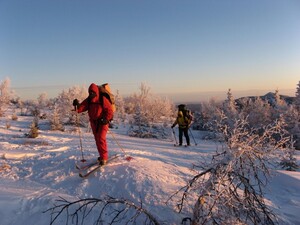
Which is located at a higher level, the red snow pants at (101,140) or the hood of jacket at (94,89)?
the hood of jacket at (94,89)

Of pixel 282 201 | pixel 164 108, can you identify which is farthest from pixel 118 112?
pixel 282 201

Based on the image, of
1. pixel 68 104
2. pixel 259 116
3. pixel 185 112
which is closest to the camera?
pixel 185 112

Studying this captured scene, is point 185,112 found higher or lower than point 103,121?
lower

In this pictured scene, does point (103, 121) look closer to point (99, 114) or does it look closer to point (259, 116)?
point (99, 114)

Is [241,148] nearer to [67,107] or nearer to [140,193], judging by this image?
[140,193]

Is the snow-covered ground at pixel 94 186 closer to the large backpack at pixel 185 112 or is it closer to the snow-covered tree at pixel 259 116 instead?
the large backpack at pixel 185 112

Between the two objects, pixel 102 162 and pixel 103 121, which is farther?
pixel 103 121

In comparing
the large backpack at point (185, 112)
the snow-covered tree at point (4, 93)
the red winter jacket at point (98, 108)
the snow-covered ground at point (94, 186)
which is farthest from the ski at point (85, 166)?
the snow-covered tree at point (4, 93)

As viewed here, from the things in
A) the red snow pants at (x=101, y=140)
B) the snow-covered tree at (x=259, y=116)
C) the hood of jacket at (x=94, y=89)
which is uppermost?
the hood of jacket at (x=94, y=89)

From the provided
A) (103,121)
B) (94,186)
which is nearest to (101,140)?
(103,121)

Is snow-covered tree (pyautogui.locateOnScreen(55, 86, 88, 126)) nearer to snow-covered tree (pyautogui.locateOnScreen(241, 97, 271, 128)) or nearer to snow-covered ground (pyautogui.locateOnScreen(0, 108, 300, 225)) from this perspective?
snow-covered ground (pyautogui.locateOnScreen(0, 108, 300, 225))

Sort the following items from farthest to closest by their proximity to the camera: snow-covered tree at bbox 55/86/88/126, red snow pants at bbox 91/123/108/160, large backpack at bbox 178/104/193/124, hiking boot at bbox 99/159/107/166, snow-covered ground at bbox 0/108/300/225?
snow-covered tree at bbox 55/86/88/126 → large backpack at bbox 178/104/193/124 → red snow pants at bbox 91/123/108/160 → hiking boot at bbox 99/159/107/166 → snow-covered ground at bbox 0/108/300/225

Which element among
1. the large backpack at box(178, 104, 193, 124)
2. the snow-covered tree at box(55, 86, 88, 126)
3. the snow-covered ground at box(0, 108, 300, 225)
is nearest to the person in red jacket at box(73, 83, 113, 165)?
the snow-covered ground at box(0, 108, 300, 225)

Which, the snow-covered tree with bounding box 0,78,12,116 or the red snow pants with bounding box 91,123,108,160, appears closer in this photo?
the red snow pants with bounding box 91,123,108,160
